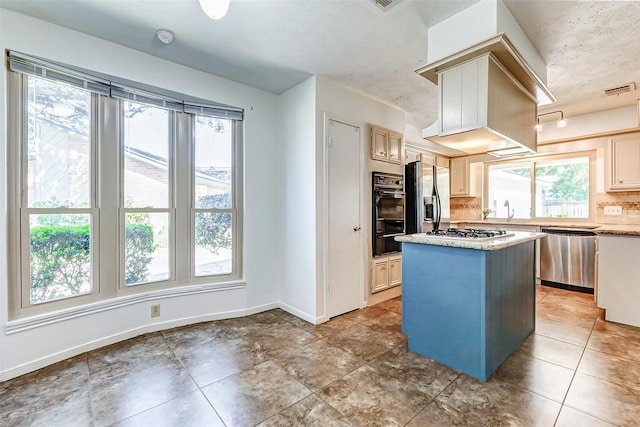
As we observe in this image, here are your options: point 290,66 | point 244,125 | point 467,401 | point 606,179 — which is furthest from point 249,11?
point 606,179

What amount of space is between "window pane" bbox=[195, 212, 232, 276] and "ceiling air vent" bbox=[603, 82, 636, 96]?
4664 mm

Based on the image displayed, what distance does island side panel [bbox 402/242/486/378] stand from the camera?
1.99 m

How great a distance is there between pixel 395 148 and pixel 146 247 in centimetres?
315

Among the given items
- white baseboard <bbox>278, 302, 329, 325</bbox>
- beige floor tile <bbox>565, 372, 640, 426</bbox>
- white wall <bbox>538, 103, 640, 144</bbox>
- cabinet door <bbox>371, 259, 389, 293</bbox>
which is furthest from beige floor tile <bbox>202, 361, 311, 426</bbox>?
white wall <bbox>538, 103, 640, 144</bbox>

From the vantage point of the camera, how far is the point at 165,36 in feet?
7.51

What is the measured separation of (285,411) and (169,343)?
142cm

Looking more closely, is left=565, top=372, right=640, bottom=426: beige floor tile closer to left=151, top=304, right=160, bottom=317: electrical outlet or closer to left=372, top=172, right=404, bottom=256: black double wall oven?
left=372, top=172, right=404, bottom=256: black double wall oven

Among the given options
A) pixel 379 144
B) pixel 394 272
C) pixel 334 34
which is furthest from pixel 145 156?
pixel 394 272

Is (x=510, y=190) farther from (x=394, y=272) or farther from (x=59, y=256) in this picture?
(x=59, y=256)

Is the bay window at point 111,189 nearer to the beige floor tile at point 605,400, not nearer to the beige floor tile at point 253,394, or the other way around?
the beige floor tile at point 253,394

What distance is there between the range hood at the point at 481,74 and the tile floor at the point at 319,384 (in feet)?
5.97

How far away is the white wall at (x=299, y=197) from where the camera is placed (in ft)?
9.96

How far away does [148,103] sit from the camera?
2703mm

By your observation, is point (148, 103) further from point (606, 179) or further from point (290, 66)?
point (606, 179)
